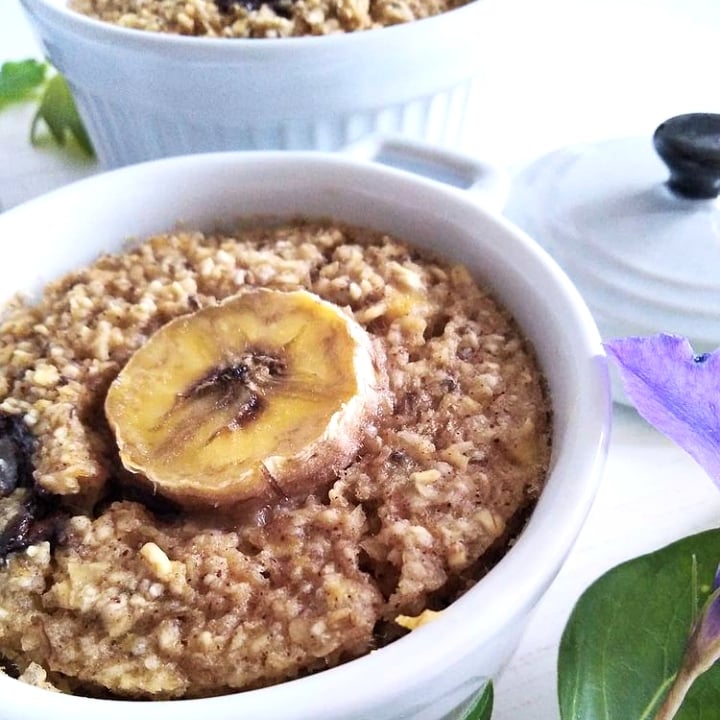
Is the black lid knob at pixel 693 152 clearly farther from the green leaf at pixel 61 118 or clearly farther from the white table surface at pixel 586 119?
the green leaf at pixel 61 118

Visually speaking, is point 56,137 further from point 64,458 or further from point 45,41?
point 64,458

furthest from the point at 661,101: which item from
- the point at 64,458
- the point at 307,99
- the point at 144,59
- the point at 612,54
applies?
the point at 64,458

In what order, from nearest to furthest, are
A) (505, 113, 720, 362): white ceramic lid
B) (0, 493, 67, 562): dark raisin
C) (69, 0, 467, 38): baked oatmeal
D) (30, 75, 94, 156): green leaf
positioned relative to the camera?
(0, 493, 67, 562): dark raisin
(505, 113, 720, 362): white ceramic lid
(69, 0, 467, 38): baked oatmeal
(30, 75, 94, 156): green leaf

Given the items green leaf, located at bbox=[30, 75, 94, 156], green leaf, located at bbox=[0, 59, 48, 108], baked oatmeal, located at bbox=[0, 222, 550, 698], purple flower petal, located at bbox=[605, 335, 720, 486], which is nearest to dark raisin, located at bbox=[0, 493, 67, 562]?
baked oatmeal, located at bbox=[0, 222, 550, 698]

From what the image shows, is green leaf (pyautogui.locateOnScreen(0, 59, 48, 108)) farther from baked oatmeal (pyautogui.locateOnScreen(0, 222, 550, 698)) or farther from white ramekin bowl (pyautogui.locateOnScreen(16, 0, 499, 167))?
baked oatmeal (pyautogui.locateOnScreen(0, 222, 550, 698))

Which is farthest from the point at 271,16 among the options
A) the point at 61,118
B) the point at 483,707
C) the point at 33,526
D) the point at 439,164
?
the point at 483,707

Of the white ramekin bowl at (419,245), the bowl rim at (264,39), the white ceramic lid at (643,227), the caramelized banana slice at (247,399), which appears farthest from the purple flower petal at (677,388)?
the bowl rim at (264,39)
